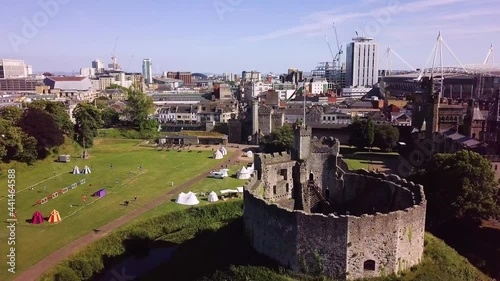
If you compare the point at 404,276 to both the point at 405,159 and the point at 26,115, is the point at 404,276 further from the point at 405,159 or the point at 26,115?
the point at 26,115

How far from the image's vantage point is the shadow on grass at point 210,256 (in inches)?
1228

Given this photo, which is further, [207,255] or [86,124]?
[86,124]

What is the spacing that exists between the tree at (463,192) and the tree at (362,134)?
38.4 m

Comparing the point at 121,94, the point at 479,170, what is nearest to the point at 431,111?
the point at 479,170

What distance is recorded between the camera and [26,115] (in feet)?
238

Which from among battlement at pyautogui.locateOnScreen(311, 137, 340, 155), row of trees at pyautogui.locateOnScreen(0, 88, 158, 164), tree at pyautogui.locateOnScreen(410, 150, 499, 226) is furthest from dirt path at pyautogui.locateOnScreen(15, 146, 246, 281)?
tree at pyautogui.locateOnScreen(410, 150, 499, 226)

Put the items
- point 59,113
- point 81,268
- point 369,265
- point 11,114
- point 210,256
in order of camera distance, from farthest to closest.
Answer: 1. point 59,113
2. point 11,114
3. point 81,268
4. point 210,256
5. point 369,265

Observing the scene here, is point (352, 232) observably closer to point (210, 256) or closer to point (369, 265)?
point (369, 265)

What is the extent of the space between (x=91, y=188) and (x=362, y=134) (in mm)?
51968

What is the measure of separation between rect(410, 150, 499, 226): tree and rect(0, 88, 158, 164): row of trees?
57.7 metres

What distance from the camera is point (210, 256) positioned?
34812mm

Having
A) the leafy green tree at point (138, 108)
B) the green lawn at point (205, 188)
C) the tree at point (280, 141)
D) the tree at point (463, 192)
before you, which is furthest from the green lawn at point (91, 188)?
the tree at point (463, 192)

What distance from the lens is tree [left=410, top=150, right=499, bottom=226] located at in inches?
1547

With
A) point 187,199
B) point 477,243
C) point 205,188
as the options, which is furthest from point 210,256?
point 477,243
